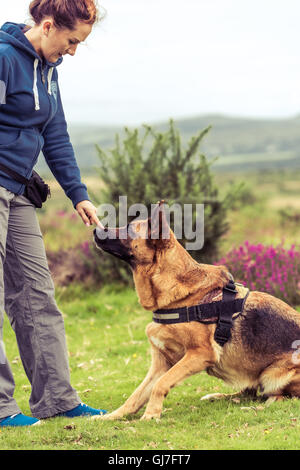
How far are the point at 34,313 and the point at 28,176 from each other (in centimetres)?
109

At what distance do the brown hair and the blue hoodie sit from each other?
0.23m

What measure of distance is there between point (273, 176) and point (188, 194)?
54013mm

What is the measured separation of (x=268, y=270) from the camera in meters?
8.84

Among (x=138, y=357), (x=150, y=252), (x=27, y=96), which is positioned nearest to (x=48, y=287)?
(x=150, y=252)

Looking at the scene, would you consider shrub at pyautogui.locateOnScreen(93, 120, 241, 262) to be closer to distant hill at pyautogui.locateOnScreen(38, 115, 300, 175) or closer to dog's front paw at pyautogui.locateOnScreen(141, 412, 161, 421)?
dog's front paw at pyautogui.locateOnScreen(141, 412, 161, 421)

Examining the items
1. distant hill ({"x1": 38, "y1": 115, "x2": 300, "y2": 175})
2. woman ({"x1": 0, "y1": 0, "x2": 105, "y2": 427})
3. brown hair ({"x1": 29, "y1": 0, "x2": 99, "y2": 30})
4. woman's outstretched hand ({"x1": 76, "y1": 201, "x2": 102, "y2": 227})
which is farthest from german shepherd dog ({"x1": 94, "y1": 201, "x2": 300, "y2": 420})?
distant hill ({"x1": 38, "y1": 115, "x2": 300, "y2": 175})

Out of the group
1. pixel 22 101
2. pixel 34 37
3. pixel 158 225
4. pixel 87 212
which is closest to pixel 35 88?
pixel 22 101

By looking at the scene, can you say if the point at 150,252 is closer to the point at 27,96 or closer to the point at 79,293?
the point at 27,96

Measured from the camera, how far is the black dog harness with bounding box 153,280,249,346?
14.9 ft

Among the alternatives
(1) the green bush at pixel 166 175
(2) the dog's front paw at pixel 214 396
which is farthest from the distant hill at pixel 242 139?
(2) the dog's front paw at pixel 214 396

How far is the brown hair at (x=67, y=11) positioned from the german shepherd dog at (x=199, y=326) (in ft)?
5.11

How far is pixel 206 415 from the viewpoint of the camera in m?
4.53

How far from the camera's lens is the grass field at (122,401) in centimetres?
376

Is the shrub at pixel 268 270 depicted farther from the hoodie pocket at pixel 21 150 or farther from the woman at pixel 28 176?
the hoodie pocket at pixel 21 150
